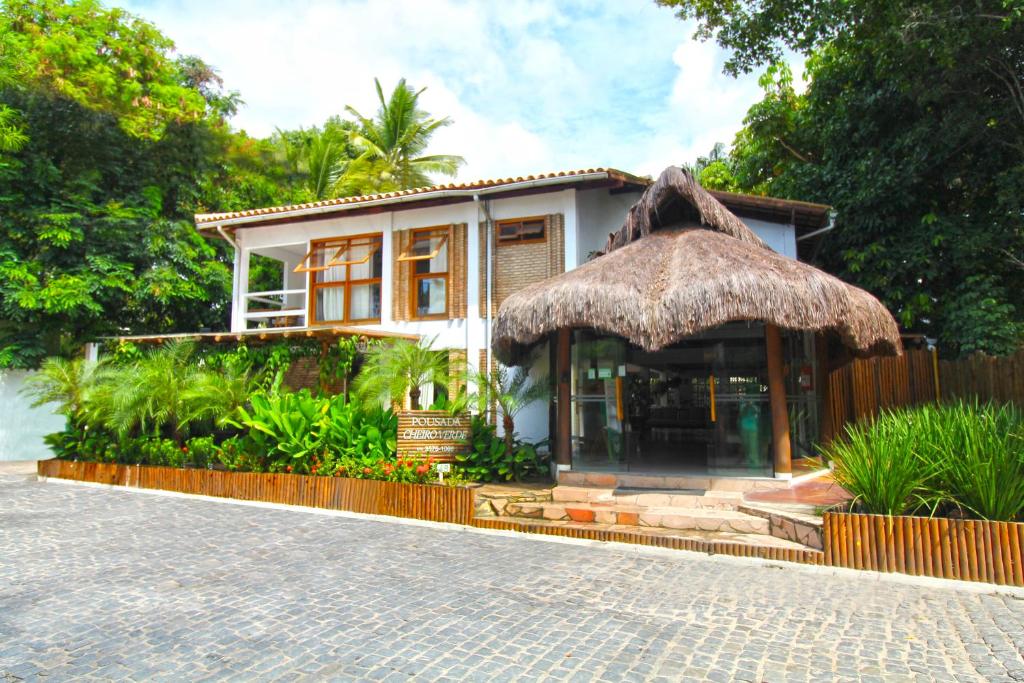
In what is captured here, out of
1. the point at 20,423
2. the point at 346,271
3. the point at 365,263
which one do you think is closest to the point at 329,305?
the point at 346,271

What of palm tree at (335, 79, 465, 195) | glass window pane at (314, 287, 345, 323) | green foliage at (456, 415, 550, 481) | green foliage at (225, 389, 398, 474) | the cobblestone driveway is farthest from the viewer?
palm tree at (335, 79, 465, 195)

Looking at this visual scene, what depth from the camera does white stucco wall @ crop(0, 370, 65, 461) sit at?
1608 centimetres

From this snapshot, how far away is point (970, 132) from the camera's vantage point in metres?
11.4

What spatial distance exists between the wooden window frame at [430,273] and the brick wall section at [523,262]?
82cm

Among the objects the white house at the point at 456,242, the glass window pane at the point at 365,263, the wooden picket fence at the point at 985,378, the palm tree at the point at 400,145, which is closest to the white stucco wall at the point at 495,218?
the white house at the point at 456,242

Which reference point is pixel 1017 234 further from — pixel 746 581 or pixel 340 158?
pixel 340 158

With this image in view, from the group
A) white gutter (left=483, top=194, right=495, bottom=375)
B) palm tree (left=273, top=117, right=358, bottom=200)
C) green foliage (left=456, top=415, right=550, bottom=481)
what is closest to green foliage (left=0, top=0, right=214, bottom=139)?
palm tree (left=273, top=117, right=358, bottom=200)

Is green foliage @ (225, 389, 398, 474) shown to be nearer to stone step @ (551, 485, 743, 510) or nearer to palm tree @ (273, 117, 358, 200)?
stone step @ (551, 485, 743, 510)

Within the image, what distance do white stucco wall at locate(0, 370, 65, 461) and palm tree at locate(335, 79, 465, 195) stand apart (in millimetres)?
11579

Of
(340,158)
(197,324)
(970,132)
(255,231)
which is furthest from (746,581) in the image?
(340,158)

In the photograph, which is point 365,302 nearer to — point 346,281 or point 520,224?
point 346,281

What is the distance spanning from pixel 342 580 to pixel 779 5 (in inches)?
472

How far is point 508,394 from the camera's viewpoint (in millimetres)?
10109

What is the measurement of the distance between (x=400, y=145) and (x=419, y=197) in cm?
1042
